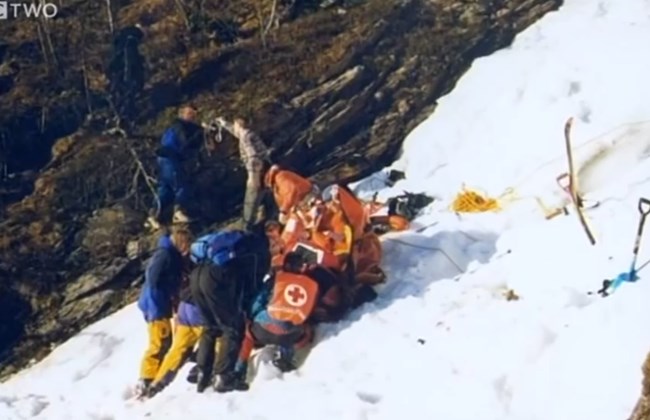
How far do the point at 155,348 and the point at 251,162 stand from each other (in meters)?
2.93

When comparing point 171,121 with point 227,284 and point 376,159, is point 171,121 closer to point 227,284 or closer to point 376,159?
point 376,159

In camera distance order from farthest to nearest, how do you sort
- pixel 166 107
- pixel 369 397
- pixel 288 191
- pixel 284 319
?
pixel 166 107
pixel 288 191
pixel 284 319
pixel 369 397

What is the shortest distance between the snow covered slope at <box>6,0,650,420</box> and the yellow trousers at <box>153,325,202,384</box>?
0.36 feet

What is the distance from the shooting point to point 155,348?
37.5ft

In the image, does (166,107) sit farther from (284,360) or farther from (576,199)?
(576,199)

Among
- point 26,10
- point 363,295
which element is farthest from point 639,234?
point 26,10

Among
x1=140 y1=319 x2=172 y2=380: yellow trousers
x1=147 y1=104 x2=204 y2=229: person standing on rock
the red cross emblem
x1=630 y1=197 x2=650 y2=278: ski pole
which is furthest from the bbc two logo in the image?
x1=630 y1=197 x2=650 y2=278: ski pole

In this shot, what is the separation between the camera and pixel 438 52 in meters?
16.1

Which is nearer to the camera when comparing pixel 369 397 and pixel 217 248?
pixel 369 397

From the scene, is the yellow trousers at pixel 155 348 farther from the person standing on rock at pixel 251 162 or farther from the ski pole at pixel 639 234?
the ski pole at pixel 639 234

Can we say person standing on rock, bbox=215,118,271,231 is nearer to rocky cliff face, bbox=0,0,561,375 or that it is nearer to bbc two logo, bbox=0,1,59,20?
rocky cliff face, bbox=0,0,561,375

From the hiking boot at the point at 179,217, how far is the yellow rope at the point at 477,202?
2950 mm

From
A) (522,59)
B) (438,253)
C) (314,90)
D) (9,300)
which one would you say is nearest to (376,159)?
(314,90)

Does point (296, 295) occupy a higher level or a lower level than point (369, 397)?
higher
